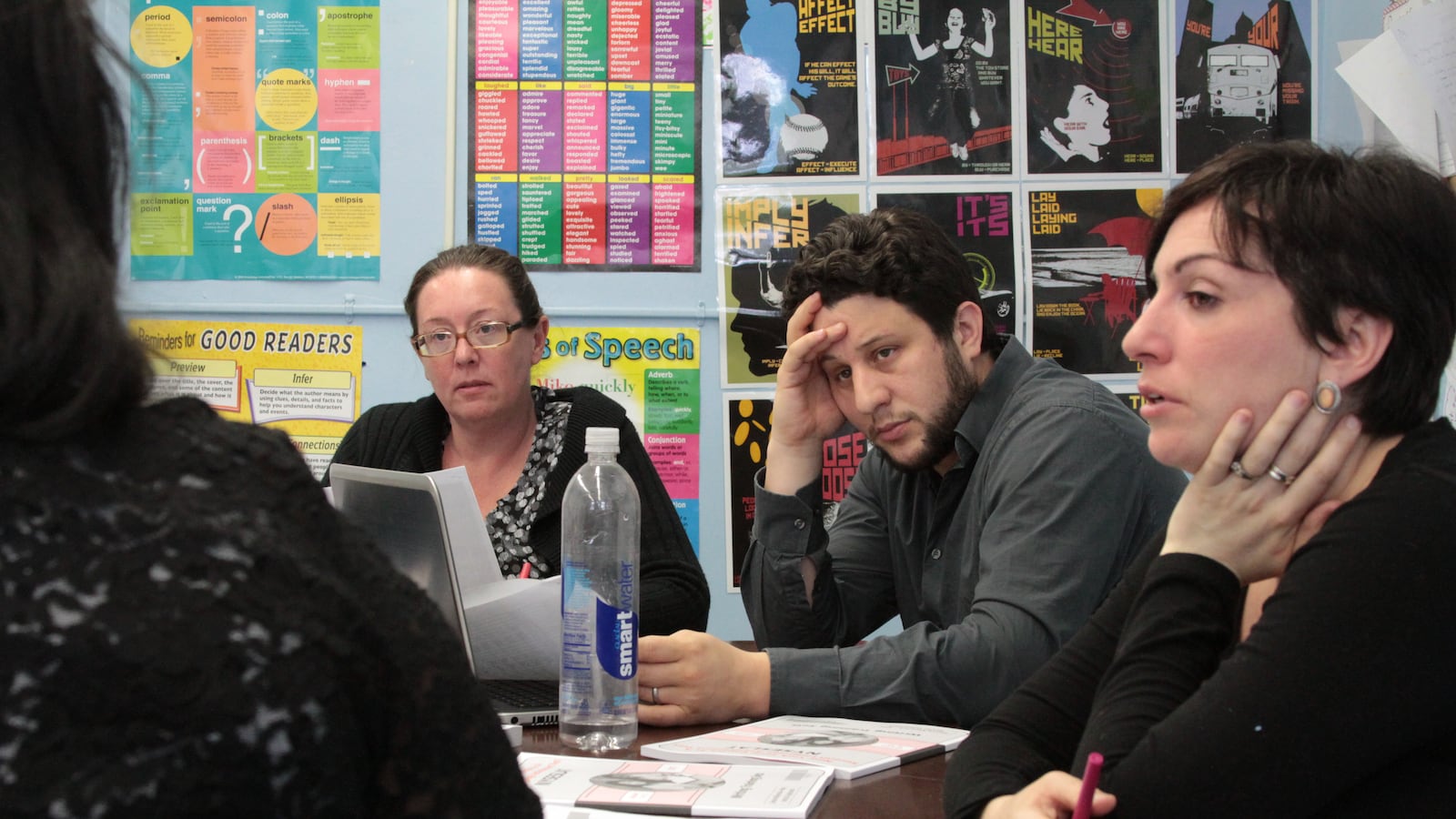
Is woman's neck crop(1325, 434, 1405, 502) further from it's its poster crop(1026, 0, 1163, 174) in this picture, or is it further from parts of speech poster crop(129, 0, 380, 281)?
parts of speech poster crop(129, 0, 380, 281)

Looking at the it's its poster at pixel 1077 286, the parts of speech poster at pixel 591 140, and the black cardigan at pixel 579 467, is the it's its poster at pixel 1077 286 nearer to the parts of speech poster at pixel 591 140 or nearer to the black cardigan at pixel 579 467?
the parts of speech poster at pixel 591 140

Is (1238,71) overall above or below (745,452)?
above

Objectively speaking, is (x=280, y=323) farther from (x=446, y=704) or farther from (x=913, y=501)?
(x=446, y=704)

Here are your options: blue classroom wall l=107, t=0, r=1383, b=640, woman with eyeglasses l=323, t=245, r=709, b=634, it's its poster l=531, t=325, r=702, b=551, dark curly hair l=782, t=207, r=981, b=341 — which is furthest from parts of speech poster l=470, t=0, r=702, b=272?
dark curly hair l=782, t=207, r=981, b=341

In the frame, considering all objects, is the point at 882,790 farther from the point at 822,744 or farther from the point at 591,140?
the point at 591,140

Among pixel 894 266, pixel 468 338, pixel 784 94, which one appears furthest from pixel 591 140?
pixel 894 266

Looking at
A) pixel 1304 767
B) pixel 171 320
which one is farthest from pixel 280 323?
pixel 1304 767

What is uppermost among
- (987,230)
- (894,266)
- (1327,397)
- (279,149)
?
(279,149)

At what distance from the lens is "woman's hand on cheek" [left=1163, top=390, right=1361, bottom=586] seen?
3.05 feet

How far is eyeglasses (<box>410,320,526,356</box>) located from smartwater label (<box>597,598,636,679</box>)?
1.03m

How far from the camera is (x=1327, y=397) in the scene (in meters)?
0.92

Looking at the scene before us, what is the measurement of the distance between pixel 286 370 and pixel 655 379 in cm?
82

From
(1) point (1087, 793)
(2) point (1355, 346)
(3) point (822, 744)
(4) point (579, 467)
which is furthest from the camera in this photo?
(4) point (579, 467)

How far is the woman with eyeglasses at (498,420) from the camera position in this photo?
202 centimetres
